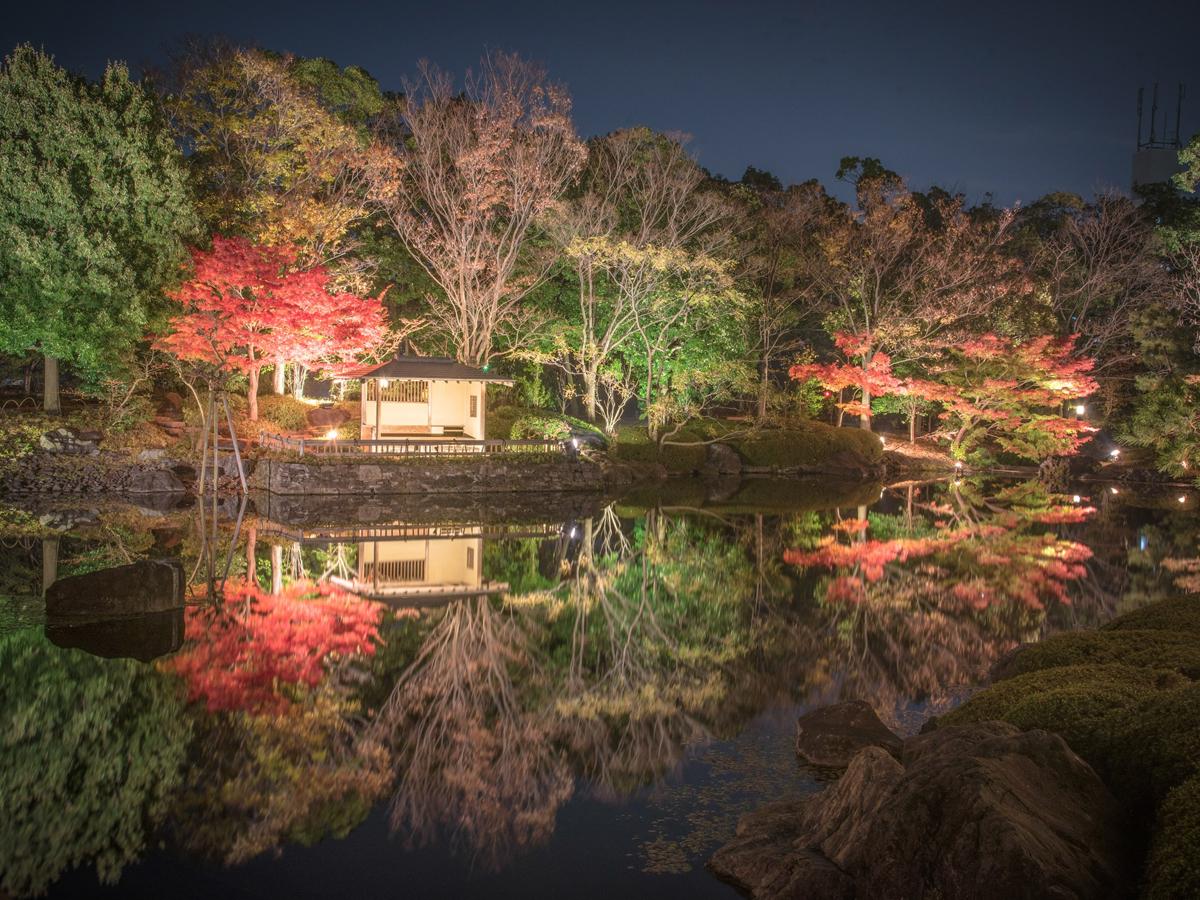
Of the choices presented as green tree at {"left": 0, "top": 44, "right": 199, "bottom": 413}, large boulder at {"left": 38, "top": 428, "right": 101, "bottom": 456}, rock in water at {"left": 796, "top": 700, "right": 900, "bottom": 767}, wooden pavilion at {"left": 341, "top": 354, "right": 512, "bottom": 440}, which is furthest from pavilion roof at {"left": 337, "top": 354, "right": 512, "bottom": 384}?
rock in water at {"left": 796, "top": 700, "right": 900, "bottom": 767}

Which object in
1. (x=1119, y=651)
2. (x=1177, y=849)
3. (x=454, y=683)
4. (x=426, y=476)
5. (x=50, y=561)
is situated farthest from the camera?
(x=426, y=476)

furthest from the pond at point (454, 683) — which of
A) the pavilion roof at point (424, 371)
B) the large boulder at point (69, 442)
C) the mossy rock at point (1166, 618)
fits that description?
the pavilion roof at point (424, 371)

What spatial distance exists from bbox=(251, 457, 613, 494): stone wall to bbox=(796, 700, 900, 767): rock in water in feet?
61.4

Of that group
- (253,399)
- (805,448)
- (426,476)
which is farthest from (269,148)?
(805,448)

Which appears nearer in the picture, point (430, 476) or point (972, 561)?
point (972, 561)

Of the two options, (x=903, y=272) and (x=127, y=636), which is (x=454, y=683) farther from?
(x=903, y=272)

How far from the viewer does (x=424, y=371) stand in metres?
27.4

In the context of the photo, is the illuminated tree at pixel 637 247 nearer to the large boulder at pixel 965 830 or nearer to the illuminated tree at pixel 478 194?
the illuminated tree at pixel 478 194

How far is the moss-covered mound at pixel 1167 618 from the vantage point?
7570 millimetres

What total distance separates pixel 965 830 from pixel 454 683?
5.73 meters

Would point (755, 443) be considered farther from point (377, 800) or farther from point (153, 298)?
point (377, 800)

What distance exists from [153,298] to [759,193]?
24.4 metres

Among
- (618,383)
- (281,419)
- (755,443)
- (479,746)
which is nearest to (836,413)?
(755,443)

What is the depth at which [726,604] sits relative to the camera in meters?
12.3
